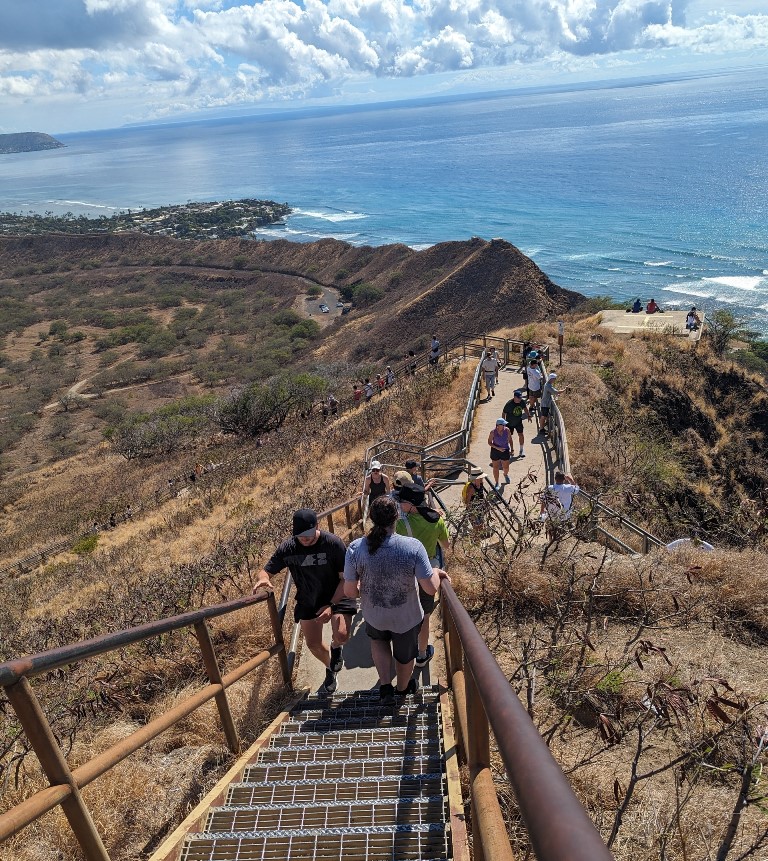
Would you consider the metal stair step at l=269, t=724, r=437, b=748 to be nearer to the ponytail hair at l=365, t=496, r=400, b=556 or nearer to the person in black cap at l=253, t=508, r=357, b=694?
the person in black cap at l=253, t=508, r=357, b=694

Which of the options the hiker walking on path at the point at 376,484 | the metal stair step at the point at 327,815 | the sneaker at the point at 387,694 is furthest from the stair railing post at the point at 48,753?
the hiker walking on path at the point at 376,484

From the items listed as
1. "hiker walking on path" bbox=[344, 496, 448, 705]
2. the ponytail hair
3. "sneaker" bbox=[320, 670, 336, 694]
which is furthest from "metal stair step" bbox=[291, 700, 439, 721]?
the ponytail hair

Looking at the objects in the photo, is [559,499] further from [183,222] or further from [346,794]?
[183,222]

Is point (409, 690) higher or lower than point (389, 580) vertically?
lower

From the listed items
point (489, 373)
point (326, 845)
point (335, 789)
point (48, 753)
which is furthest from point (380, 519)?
point (489, 373)

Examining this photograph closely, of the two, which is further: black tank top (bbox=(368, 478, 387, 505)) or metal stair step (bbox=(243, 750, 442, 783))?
black tank top (bbox=(368, 478, 387, 505))

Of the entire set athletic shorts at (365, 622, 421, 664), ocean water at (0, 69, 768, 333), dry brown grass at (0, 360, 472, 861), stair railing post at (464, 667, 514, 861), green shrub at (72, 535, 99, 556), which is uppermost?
stair railing post at (464, 667, 514, 861)

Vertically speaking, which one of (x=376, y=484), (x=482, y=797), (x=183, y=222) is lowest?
(x=183, y=222)

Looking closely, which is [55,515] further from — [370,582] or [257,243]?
[257,243]
